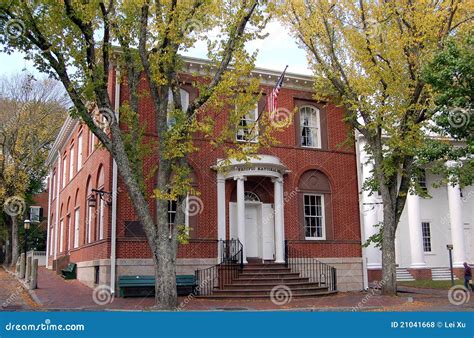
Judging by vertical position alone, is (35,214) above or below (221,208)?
above

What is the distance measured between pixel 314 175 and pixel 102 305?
34.6 ft

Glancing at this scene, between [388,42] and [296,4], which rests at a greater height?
[296,4]

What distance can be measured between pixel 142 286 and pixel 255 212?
18.7 ft

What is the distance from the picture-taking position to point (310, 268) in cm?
2031

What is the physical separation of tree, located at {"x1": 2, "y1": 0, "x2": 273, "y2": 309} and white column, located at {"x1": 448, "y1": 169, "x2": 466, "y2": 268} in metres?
18.8

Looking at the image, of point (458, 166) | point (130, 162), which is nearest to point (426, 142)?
point (458, 166)

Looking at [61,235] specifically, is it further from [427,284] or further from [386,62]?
[386,62]

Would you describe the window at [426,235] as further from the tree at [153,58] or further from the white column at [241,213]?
the tree at [153,58]

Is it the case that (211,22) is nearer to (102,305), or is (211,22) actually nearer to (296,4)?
(296,4)

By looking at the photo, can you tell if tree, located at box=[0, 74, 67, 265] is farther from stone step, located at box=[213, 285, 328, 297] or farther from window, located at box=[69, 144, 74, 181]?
stone step, located at box=[213, 285, 328, 297]

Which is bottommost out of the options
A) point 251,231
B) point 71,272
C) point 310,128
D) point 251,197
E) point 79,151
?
point 71,272

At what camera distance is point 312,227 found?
21469 millimetres

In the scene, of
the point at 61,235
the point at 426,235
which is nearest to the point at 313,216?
the point at 426,235

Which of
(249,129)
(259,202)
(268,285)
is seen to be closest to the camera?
(268,285)
